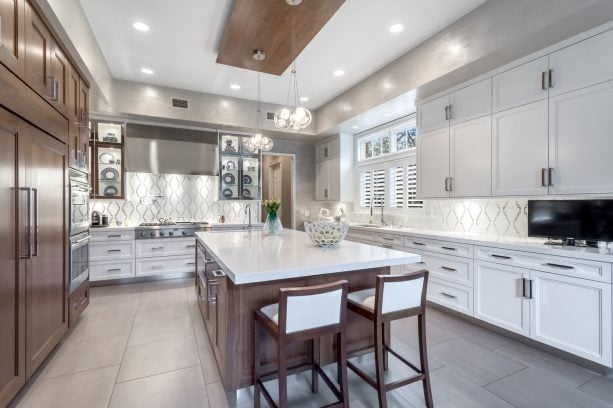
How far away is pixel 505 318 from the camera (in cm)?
270

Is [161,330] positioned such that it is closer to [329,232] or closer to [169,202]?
[329,232]

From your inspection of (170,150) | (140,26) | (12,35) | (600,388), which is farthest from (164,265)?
(600,388)

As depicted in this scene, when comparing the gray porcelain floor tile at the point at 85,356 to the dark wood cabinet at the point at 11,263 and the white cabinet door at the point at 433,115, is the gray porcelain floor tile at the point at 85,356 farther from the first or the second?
the white cabinet door at the point at 433,115

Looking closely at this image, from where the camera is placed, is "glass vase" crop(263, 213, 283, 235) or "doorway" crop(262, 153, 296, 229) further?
"doorway" crop(262, 153, 296, 229)

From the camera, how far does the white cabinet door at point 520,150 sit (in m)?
2.58

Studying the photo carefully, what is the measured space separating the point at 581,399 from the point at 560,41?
2683mm

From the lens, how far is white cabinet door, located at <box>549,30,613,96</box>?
2180 millimetres

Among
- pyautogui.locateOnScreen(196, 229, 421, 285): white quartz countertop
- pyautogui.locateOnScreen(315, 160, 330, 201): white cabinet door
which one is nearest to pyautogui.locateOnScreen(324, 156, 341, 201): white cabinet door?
pyautogui.locateOnScreen(315, 160, 330, 201): white cabinet door

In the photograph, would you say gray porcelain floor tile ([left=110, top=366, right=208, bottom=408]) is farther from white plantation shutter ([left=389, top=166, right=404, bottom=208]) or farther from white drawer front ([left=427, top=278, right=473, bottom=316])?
white plantation shutter ([left=389, top=166, right=404, bottom=208])

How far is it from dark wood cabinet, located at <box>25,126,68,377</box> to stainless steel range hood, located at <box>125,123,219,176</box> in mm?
2153

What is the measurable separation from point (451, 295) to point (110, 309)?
3972mm

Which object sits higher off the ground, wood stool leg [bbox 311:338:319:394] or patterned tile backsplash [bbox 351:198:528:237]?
patterned tile backsplash [bbox 351:198:528:237]

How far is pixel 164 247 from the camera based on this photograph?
470 centimetres

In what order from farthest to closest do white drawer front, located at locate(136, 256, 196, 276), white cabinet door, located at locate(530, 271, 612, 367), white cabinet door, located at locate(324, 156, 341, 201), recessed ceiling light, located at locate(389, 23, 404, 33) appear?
white cabinet door, located at locate(324, 156, 341, 201) < white drawer front, located at locate(136, 256, 196, 276) < recessed ceiling light, located at locate(389, 23, 404, 33) < white cabinet door, located at locate(530, 271, 612, 367)
